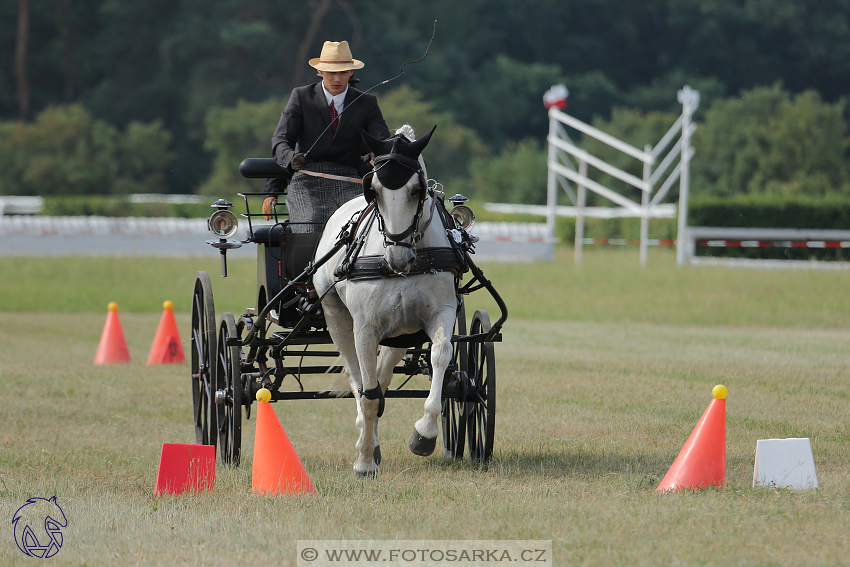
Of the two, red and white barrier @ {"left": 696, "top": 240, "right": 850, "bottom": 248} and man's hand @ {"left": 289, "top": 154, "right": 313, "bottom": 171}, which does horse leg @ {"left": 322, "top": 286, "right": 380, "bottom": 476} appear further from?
red and white barrier @ {"left": 696, "top": 240, "right": 850, "bottom": 248}

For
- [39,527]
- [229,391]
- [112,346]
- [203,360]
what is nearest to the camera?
[39,527]

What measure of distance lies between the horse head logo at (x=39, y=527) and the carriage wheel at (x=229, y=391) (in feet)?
4.15

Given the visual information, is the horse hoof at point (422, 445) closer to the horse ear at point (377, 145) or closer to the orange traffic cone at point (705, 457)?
the orange traffic cone at point (705, 457)

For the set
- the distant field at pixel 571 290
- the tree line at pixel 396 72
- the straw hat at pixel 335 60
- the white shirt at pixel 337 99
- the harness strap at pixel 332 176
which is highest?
the tree line at pixel 396 72

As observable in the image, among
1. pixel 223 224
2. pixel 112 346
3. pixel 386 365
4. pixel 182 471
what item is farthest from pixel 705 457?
pixel 112 346

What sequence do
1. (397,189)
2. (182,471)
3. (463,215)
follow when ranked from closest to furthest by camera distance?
(397,189), (182,471), (463,215)

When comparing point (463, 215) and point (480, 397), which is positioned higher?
point (463, 215)

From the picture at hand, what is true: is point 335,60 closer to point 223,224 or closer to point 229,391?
point 223,224

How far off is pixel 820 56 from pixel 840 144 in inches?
513

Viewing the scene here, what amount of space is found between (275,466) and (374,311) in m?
0.94

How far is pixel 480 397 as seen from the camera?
6.73 meters

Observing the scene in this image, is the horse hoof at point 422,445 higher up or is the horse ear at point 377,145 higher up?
the horse ear at point 377,145

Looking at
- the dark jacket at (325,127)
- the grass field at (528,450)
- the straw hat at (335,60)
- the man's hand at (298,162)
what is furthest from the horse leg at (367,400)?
the straw hat at (335,60)

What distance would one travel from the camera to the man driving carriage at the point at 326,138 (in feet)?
23.1
